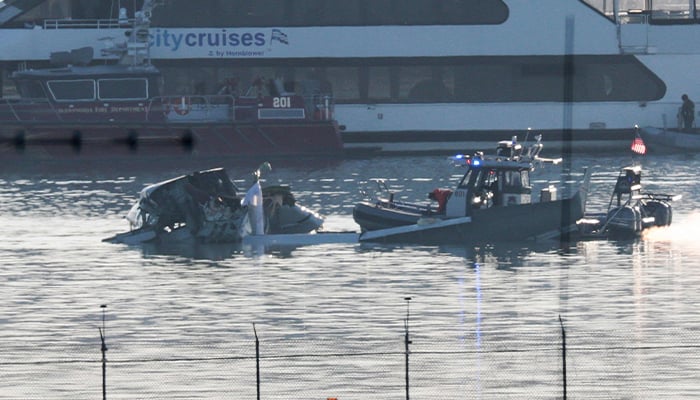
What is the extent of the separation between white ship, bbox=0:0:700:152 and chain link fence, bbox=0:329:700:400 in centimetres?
3126

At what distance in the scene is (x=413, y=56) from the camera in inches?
2130

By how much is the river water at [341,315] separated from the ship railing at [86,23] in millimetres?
13377

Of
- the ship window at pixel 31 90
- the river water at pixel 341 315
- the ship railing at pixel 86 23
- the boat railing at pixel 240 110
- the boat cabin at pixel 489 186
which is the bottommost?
the river water at pixel 341 315

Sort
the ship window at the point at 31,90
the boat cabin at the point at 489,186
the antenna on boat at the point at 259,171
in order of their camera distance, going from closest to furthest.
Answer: the boat cabin at the point at 489,186 < the antenna on boat at the point at 259,171 < the ship window at the point at 31,90

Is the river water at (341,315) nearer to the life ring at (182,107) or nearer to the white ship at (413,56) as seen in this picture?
the life ring at (182,107)

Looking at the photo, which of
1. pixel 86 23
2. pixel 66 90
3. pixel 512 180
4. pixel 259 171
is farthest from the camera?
pixel 86 23

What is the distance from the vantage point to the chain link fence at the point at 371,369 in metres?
19.1

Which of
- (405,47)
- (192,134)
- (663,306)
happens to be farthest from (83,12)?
(663,306)

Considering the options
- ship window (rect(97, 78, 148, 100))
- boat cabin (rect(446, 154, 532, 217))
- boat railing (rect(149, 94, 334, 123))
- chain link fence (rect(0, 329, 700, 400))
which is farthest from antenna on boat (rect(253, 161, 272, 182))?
ship window (rect(97, 78, 148, 100))

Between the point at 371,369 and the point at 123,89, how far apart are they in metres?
31.4

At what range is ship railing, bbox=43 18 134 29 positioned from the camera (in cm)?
5344

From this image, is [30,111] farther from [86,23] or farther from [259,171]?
[259,171]

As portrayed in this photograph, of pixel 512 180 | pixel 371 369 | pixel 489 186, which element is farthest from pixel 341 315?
pixel 512 180

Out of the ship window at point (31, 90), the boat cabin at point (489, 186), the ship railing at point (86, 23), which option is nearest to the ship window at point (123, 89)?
the ship window at point (31, 90)
